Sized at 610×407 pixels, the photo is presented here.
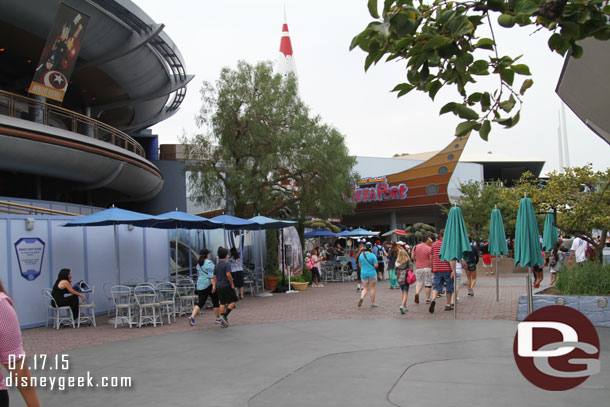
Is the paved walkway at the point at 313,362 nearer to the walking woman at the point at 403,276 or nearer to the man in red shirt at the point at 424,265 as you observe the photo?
the walking woman at the point at 403,276

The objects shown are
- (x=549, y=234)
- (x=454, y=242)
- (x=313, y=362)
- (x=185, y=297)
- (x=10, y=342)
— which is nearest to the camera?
(x=10, y=342)

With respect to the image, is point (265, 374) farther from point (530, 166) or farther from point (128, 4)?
point (530, 166)

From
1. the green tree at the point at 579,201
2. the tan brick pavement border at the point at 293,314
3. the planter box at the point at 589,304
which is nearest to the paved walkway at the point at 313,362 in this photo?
the tan brick pavement border at the point at 293,314

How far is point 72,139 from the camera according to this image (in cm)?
2122

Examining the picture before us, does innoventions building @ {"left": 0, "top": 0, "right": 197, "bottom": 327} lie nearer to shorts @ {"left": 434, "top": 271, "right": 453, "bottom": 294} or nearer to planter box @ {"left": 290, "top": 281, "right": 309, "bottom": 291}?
planter box @ {"left": 290, "top": 281, "right": 309, "bottom": 291}

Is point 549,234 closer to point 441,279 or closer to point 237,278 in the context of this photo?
point 441,279

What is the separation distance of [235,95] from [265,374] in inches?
669

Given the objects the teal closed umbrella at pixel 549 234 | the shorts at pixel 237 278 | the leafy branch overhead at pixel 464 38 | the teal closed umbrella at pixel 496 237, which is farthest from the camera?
the shorts at pixel 237 278

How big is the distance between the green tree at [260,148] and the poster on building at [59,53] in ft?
17.0

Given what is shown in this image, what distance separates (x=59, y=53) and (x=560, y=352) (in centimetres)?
2120

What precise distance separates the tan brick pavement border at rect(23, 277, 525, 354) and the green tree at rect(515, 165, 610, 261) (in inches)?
96.6

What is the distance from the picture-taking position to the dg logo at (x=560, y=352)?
3.53 metres

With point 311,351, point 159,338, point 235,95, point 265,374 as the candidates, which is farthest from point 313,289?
point 265,374

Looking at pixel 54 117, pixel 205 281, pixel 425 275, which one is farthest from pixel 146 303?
pixel 54 117
